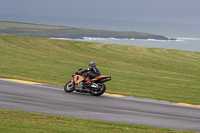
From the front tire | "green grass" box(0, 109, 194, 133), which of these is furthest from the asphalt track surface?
"green grass" box(0, 109, 194, 133)

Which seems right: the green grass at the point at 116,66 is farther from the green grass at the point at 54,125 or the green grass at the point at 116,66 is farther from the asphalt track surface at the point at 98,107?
the green grass at the point at 54,125

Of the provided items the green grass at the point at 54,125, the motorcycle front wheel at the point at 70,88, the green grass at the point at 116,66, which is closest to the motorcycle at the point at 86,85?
the motorcycle front wheel at the point at 70,88

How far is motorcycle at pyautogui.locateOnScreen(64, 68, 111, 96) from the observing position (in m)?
18.1

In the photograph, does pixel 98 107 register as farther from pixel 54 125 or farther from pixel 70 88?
pixel 54 125

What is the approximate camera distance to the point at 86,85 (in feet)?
60.5

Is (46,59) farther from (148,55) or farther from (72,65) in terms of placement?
(148,55)

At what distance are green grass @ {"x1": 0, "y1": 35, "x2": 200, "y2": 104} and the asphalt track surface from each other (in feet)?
8.48

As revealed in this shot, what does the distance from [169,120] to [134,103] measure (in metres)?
3.44

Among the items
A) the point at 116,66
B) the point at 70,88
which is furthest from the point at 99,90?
the point at 116,66

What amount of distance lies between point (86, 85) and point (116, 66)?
46.4ft

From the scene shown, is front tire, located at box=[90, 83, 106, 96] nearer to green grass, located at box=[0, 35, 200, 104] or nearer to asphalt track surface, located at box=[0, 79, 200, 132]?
asphalt track surface, located at box=[0, 79, 200, 132]

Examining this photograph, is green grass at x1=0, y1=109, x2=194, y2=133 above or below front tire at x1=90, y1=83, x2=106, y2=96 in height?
below

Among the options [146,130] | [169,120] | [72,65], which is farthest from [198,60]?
[146,130]

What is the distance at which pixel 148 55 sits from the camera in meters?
42.3
